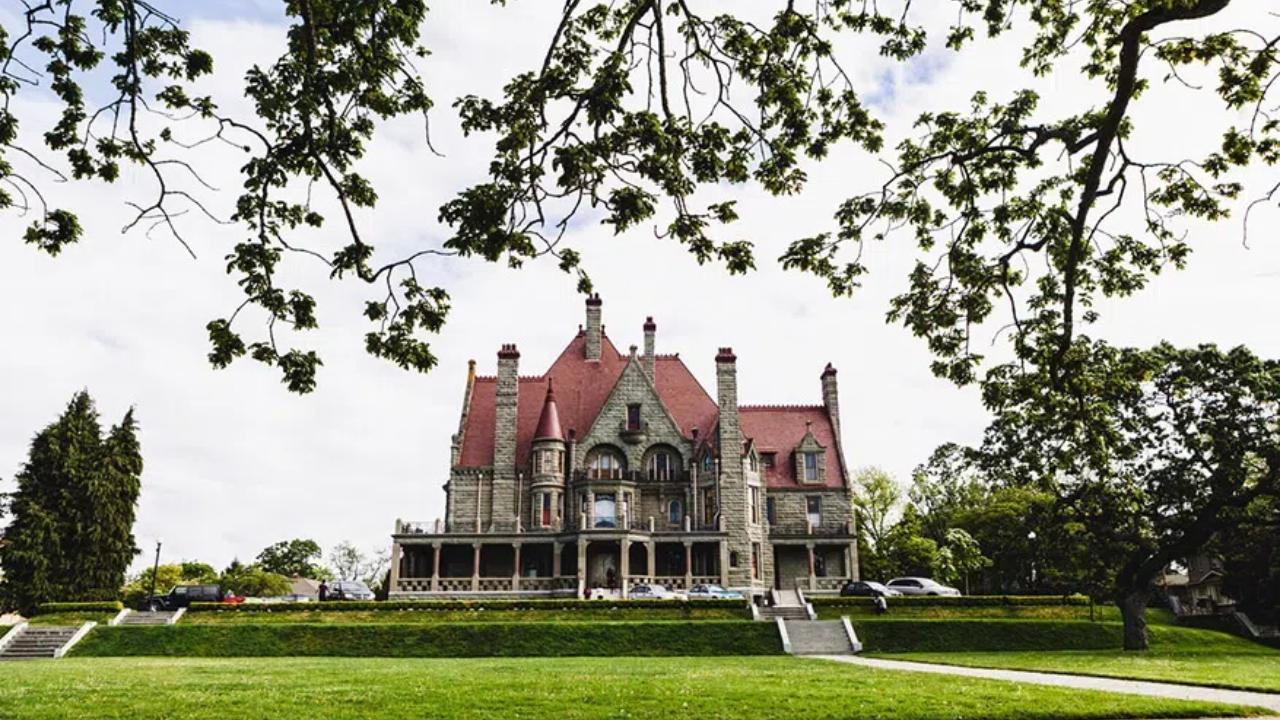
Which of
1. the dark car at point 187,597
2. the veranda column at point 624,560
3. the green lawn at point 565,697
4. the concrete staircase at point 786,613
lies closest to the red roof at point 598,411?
the veranda column at point 624,560

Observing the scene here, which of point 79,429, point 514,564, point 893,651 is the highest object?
point 79,429

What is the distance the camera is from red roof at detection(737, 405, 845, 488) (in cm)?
5156

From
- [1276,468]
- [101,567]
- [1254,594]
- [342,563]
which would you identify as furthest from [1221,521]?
[342,563]

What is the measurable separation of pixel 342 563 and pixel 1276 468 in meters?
92.2

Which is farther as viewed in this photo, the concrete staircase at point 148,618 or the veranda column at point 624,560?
the veranda column at point 624,560

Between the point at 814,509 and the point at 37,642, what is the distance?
118 feet

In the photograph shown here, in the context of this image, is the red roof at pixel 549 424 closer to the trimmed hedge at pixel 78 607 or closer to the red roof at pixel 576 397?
the red roof at pixel 576 397

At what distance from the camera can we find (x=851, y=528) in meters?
49.7

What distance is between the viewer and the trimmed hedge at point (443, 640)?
Answer: 95.4 feet

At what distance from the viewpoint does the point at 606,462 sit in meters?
49.3

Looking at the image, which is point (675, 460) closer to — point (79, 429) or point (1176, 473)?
point (1176, 473)

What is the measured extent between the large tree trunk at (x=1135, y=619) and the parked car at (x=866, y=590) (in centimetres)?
1147

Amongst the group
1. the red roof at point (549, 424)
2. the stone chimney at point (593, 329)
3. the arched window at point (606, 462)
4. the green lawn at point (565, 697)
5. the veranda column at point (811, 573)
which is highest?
the stone chimney at point (593, 329)

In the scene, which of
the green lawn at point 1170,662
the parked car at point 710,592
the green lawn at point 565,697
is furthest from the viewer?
the parked car at point 710,592
